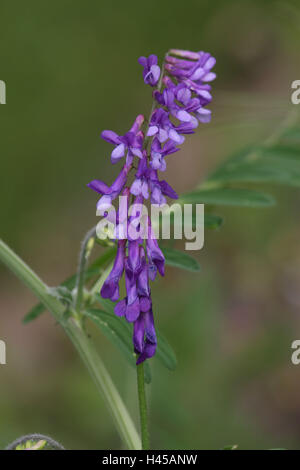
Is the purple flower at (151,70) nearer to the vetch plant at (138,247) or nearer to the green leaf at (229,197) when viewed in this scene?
the vetch plant at (138,247)

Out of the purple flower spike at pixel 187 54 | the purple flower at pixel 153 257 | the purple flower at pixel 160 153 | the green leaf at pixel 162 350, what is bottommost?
the green leaf at pixel 162 350

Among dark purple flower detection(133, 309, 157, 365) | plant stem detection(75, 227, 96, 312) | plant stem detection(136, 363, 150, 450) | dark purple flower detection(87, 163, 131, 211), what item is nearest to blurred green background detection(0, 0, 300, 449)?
plant stem detection(75, 227, 96, 312)

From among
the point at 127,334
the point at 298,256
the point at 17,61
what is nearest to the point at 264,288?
the point at 298,256

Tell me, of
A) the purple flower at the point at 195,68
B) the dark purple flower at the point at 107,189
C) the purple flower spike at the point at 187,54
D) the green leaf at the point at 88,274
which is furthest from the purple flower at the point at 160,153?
the green leaf at the point at 88,274

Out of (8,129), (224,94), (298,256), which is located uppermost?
(224,94)

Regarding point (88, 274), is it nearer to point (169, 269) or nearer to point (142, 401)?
point (142, 401)

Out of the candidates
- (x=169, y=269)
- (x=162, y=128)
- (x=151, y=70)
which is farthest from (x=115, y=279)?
(x=169, y=269)
